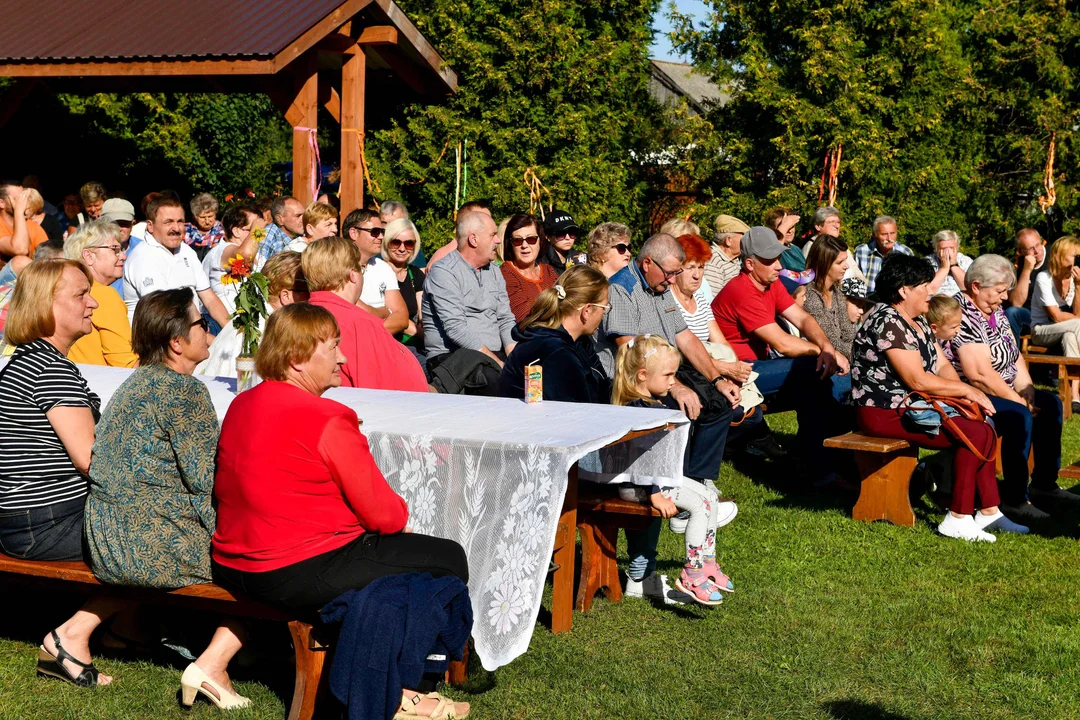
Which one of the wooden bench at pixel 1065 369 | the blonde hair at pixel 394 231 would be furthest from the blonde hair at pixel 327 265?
the wooden bench at pixel 1065 369

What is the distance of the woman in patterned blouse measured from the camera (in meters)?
3.95

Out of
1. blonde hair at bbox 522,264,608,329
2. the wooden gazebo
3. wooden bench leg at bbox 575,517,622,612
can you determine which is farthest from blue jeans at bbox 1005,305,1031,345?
wooden bench leg at bbox 575,517,622,612

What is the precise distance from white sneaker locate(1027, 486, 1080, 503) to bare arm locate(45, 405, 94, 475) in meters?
5.74

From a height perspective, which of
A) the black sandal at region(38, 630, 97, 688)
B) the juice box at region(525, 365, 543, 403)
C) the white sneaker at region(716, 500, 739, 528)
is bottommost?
the black sandal at region(38, 630, 97, 688)

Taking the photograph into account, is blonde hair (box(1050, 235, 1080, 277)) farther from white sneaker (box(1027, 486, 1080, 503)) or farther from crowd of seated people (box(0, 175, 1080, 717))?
white sneaker (box(1027, 486, 1080, 503))

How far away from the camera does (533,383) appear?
16.0 ft

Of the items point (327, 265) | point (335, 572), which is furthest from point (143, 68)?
point (335, 572)

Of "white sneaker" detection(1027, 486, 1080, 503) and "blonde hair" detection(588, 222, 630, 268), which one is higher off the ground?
"blonde hair" detection(588, 222, 630, 268)

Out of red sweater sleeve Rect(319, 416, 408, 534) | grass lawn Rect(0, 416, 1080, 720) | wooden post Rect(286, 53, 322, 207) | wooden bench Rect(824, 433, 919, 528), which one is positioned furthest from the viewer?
wooden post Rect(286, 53, 322, 207)

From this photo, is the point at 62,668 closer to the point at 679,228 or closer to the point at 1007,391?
the point at 679,228

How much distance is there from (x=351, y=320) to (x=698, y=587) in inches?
76.9

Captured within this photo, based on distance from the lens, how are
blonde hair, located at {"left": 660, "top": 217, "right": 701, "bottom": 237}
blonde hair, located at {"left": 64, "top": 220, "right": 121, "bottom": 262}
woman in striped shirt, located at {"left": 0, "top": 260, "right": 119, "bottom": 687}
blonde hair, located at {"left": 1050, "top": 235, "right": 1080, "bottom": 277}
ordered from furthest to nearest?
blonde hair, located at {"left": 1050, "top": 235, "right": 1080, "bottom": 277} → blonde hair, located at {"left": 660, "top": 217, "right": 701, "bottom": 237} → blonde hair, located at {"left": 64, "top": 220, "right": 121, "bottom": 262} → woman in striped shirt, located at {"left": 0, "top": 260, "right": 119, "bottom": 687}

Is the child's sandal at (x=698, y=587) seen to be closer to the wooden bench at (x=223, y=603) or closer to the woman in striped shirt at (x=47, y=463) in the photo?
the wooden bench at (x=223, y=603)

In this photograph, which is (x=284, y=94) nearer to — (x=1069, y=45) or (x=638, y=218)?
(x=638, y=218)
